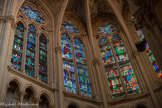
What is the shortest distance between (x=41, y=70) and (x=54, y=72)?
0.73 m

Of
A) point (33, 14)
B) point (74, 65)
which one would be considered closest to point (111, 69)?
point (74, 65)

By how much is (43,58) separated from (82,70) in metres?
2.82

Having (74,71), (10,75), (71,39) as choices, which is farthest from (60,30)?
(10,75)

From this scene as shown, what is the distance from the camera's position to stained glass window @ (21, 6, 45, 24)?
49.7ft

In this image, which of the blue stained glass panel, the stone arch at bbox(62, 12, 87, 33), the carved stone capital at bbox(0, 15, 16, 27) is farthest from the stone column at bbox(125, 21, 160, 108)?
the carved stone capital at bbox(0, 15, 16, 27)

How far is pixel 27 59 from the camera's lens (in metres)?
12.2

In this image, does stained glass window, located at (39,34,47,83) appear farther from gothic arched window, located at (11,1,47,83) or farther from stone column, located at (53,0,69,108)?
stone column, located at (53,0,69,108)

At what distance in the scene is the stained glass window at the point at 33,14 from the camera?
15.1 meters

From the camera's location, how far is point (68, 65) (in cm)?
1431

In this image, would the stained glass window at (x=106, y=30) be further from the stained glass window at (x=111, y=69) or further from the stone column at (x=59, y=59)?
the stone column at (x=59, y=59)

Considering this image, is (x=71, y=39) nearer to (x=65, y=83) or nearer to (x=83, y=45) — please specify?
(x=83, y=45)

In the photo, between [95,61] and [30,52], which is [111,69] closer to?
[95,61]

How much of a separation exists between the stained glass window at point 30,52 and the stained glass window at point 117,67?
16.7ft

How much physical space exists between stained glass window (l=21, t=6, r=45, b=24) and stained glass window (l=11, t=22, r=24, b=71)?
156 cm
